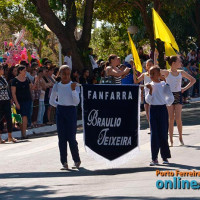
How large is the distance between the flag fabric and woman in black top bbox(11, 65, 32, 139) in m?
6.63

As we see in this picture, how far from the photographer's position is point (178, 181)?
34.1 feet

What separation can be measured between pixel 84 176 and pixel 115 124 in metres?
1.17

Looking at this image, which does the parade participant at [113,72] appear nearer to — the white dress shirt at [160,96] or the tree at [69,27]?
the white dress shirt at [160,96]

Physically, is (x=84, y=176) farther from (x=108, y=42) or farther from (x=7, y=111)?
(x=108, y=42)

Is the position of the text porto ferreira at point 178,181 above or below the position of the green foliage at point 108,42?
below

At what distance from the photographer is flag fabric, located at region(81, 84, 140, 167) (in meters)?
12.4

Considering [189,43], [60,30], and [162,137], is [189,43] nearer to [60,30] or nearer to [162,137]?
[60,30]

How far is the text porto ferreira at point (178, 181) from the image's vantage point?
9.98 metres

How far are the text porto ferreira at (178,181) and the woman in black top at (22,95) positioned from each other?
8044 mm

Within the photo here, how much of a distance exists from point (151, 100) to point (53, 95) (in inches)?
69.3

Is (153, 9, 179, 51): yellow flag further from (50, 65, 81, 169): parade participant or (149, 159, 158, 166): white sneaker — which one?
(149, 159, 158, 166): white sneaker

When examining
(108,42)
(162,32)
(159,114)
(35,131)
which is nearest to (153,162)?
(159,114)

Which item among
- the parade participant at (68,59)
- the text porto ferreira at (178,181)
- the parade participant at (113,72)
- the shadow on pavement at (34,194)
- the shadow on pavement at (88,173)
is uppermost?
the parade participant at (68,59)

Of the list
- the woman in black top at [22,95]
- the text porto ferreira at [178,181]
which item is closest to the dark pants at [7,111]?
the woman in black top at [22,95]
